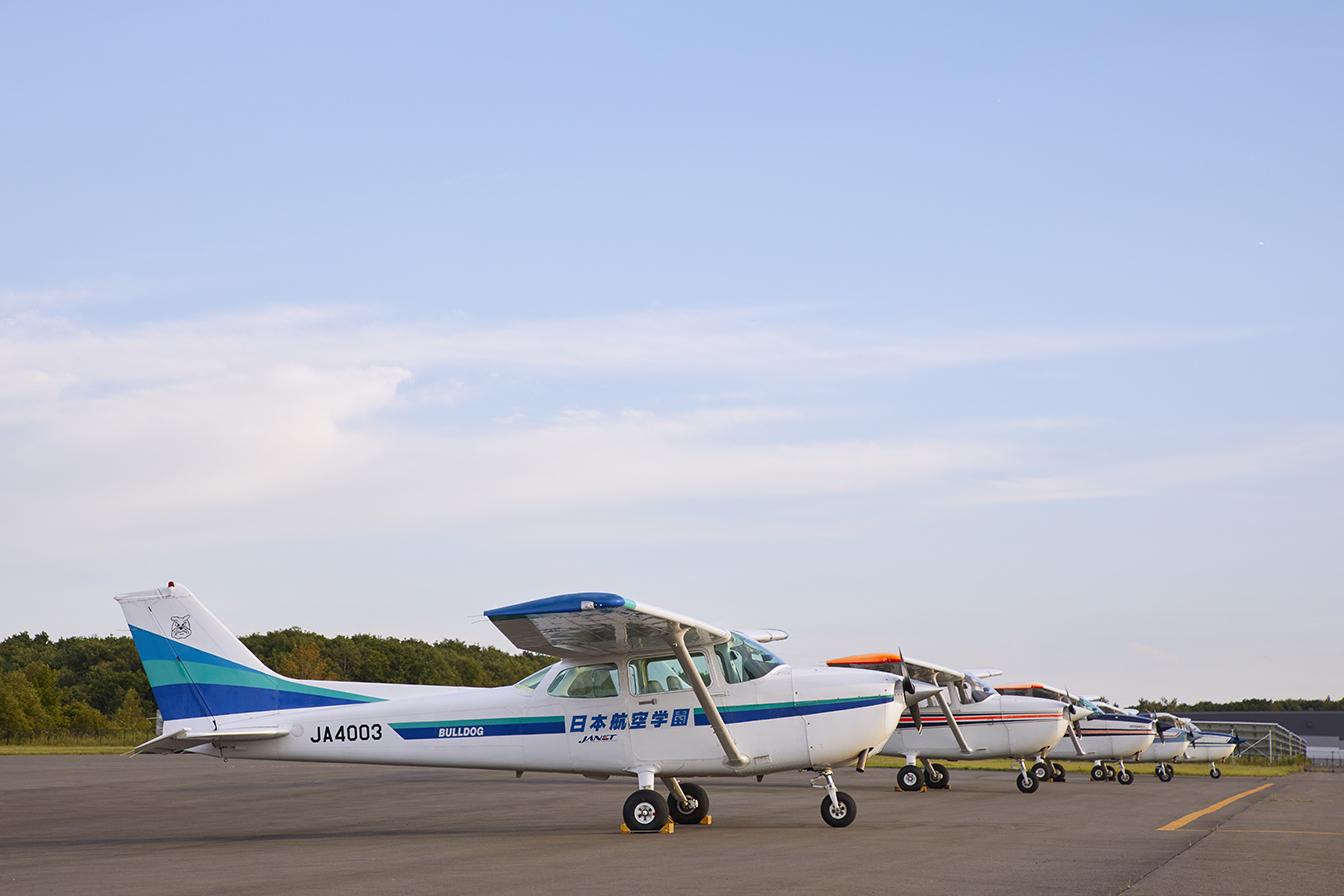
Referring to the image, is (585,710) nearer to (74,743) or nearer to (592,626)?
(592,626)

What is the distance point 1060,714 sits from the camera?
89.1 ft

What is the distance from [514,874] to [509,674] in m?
69.1

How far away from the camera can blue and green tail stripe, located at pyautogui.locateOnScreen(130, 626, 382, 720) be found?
54.5ft

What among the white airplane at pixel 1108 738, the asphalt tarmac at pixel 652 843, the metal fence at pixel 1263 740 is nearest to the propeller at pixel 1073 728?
the white airplane at pixel 1108 738

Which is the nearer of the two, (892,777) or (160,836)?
(160,836)

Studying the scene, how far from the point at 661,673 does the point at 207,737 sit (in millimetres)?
5823

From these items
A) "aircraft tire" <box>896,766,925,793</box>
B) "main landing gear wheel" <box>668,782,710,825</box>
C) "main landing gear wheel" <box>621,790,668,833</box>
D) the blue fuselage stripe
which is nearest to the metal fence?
"aircraft tire" <box>896,766,925,793</box>

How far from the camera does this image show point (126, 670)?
67.1 m

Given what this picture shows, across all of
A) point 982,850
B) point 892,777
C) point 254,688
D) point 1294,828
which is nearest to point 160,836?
point 254,688

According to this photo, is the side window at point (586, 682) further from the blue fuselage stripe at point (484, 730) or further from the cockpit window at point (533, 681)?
the blue fuselage stripe at point (484, 730)

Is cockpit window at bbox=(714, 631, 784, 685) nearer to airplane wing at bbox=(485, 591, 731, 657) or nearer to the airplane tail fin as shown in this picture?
airplane wing at bbox=(485, 591, 731, 657)

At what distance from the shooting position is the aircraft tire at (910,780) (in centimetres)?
2636

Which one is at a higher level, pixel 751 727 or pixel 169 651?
pixel 169 651

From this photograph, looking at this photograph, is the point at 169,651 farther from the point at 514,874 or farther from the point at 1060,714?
the point at 1060,714
